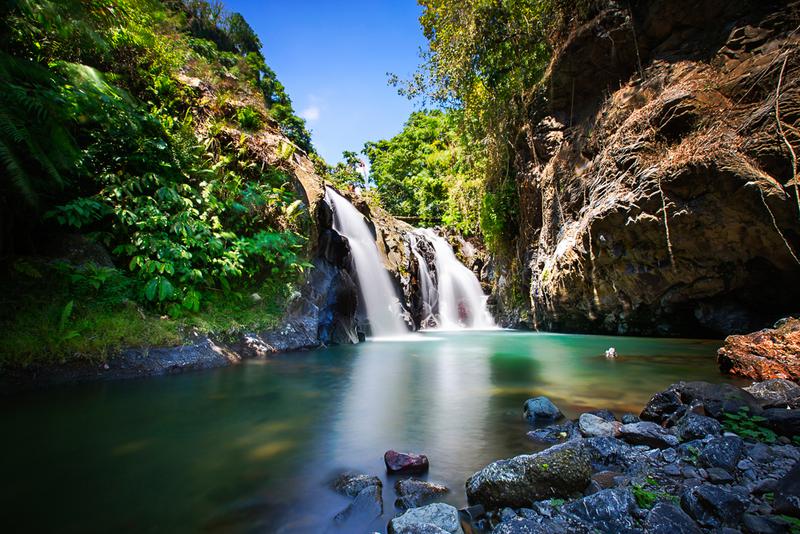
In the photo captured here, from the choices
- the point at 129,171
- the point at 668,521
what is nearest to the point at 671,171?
the point at 668,521

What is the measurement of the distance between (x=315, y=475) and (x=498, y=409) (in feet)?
7.35

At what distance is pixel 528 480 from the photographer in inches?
84.1

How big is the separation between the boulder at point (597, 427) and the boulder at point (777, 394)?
4.59ft

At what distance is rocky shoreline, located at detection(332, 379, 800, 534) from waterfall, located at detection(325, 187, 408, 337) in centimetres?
931

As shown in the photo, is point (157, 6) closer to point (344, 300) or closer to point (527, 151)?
point (344, 300)

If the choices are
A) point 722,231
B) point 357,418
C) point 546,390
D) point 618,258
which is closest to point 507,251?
point 618,258

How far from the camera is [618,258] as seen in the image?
909cm

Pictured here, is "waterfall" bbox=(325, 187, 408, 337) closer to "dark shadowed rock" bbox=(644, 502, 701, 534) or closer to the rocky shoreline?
the rocky shoreline

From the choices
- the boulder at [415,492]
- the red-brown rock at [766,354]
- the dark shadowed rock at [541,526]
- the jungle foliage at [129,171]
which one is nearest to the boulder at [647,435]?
the dark shadowed rock at [541,526]

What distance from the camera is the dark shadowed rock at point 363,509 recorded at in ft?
6.68

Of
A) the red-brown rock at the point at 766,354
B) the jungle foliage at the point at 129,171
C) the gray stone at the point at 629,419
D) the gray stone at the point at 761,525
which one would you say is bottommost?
the gray stone at the point at 629,419

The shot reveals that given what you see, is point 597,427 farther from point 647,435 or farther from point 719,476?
point 719,476

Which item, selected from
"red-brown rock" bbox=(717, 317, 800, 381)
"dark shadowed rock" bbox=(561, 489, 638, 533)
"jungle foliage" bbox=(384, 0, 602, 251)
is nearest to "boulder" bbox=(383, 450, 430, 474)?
"dark shadowed rock" bbox=(561, 489, 638, 533)

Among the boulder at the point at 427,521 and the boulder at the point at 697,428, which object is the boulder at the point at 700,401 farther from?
the boulder at the point at 427,521
